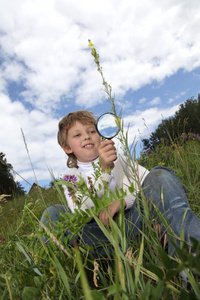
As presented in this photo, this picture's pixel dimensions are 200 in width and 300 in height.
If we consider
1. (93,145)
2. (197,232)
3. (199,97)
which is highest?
(199,97)

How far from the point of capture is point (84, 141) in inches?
106

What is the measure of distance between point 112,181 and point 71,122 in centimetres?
102

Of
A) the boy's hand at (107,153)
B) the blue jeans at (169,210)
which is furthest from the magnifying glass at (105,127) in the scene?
the blue jeans at (169,210)

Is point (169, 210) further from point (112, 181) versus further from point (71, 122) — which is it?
point (71, 122)

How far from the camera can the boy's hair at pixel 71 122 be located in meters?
2.94

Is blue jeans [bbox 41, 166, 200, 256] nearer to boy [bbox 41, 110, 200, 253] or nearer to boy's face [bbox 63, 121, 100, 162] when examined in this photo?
boy [bbox 41, 110, 200, 253]

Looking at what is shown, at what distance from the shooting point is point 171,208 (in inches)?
61.2

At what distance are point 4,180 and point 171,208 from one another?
2085cm

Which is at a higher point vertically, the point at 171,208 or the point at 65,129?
the point at 65,129

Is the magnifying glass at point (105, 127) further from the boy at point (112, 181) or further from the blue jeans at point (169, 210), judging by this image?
the blue jeans at point (169, 210)

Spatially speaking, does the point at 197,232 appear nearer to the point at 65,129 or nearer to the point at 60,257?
the point at 60,257

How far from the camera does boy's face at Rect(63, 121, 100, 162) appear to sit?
2.67 meters

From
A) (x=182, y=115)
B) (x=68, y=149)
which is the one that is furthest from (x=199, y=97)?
(x=68, y=149)

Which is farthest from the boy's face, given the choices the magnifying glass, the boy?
the magnifying glass
